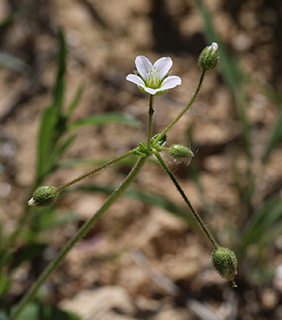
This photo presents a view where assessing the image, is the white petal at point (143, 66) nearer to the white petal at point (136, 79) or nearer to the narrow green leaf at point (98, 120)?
the white petal at point (136, 79)

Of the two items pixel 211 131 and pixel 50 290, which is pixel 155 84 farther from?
pixel 211 131

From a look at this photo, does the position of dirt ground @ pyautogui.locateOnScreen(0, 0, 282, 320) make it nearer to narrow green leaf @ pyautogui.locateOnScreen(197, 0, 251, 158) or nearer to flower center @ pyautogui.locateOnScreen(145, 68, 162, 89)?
narrow green leaf @ pyautogui.locateOnScreen(197, 0, 251, 158)

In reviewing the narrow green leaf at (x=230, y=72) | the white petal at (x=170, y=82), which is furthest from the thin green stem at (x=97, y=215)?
the narrow green leaf at (x=230, y=72)

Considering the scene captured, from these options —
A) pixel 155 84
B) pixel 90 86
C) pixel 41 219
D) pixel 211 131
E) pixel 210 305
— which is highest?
pixel 90 86

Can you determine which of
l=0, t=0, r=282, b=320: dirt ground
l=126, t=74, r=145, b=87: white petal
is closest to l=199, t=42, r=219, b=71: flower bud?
l=126, t=74, r=145, b=87: white petal

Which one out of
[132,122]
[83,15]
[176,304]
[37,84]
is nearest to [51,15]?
[83,15]
